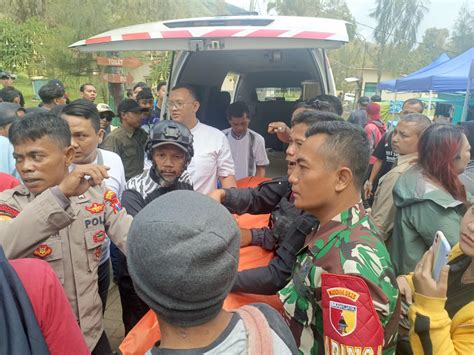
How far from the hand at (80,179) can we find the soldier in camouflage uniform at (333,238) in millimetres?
784

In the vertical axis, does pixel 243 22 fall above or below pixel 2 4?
below

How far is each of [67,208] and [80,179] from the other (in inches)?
4.9

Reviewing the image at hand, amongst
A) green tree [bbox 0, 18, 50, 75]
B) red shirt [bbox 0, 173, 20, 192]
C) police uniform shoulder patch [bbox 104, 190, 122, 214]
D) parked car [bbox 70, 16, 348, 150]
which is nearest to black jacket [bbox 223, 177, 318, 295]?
police uniform shoulder patch [bbox 104, 190, 122, 214]

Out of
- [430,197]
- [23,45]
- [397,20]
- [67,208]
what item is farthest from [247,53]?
[397,20]

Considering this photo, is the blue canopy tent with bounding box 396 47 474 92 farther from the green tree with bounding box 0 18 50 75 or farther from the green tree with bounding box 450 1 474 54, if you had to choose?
the green tree with bounding box 450 1 474 54

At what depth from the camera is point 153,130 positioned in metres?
2.20

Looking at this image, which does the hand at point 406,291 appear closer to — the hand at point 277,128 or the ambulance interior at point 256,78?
the hand at point 277,128

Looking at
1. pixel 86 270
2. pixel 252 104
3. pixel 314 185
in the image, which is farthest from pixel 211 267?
pixel 252 104

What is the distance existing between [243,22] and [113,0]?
85.4 feet

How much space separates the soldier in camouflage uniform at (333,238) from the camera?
117 centimetres

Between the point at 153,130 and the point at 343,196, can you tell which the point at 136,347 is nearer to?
the point at 343,196

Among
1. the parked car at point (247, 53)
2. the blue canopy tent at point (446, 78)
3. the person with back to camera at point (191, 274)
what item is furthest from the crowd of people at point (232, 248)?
the blue canopy tent at point (446, 78)

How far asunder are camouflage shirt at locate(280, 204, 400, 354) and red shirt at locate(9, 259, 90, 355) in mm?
737

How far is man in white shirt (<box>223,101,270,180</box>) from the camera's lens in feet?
13.1
